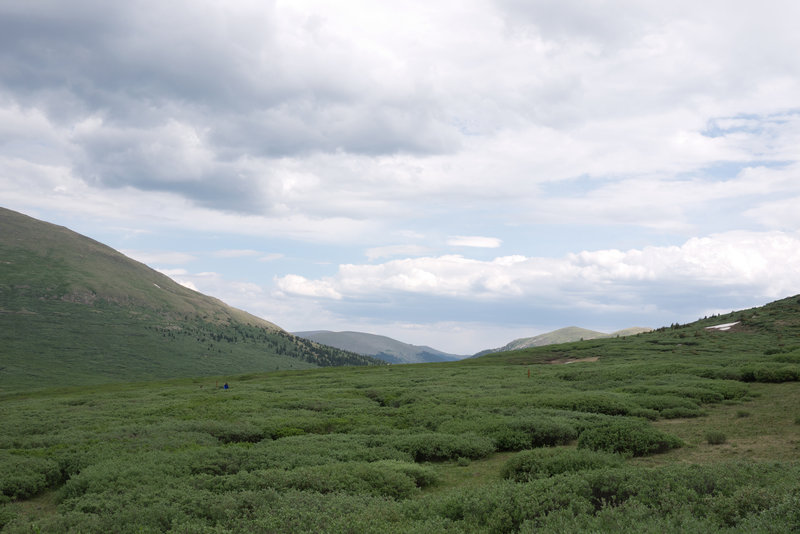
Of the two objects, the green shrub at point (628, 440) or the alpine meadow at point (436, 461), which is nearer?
the alpine meadow at point (436, 461)

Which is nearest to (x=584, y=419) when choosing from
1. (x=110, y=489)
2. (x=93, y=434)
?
(x=110, y=489)

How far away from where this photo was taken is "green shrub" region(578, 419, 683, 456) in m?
17.0

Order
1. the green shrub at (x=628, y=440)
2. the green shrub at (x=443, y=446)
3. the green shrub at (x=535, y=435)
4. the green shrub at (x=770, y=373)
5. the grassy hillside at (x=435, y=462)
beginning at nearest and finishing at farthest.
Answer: the grassy hillside at (x=435, y=462)
the green shrub at (x=628, y=440)
the green shrub at (x=443, y=446)
the green shrub at (x=535, y=435)
the green shrub at (x=770, y=373)

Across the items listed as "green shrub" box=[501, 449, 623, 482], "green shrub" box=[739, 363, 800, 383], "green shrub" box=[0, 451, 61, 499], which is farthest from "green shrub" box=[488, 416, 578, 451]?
"green shrub" box=[739, 363, 800, 383]

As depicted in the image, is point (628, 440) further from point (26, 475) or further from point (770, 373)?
point (26, 475)

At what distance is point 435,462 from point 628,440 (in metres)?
7.29

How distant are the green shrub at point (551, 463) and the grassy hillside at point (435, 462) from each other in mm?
69

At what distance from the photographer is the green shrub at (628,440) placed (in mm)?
16984

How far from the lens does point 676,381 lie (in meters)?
31.2

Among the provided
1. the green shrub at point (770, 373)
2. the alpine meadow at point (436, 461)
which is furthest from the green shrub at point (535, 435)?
the green shrub at point (770, 373)

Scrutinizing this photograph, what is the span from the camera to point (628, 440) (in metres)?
17.4

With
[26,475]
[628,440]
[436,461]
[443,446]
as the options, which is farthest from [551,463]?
[26,475]

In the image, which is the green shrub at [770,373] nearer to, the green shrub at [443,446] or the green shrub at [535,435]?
the green shrub at [535,435]

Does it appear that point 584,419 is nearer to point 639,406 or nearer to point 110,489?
point 639,406
